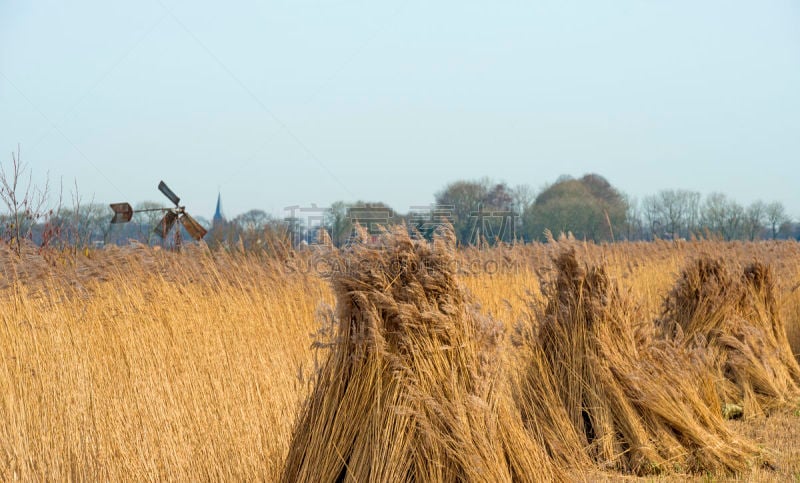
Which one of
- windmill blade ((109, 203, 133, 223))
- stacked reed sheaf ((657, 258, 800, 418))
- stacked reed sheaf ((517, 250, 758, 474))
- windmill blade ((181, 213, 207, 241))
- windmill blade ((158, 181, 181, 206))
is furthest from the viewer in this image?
windmill blade ((158, 181, 181, 206))

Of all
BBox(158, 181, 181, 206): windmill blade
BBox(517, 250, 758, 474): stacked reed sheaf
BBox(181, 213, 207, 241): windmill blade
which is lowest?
BBox(517, 250, 758, 474): stacked reed sheaf

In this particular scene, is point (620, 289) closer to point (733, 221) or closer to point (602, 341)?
point (602, 341)

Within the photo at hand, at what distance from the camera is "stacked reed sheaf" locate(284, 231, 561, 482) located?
10.5ft

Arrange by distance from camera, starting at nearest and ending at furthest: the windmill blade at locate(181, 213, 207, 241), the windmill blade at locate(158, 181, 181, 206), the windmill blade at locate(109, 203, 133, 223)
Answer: the windmill blade at locate(109, 203, 133, 223) → the windmill blade at locate(181, 213, 207, 241) → the windmill blade at locate(158, 181, 181, 206)

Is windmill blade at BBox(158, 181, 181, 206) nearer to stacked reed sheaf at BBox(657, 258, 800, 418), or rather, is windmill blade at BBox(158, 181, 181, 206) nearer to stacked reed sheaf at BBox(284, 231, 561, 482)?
stacked reed sheaf at BBox(657, 258, 800, 418)

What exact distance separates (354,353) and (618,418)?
9.16 ft

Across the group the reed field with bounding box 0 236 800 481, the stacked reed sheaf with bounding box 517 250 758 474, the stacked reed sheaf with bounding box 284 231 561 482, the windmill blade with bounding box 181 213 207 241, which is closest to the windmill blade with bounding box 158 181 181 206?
the windmill blade with bounding box 181 213 207 241

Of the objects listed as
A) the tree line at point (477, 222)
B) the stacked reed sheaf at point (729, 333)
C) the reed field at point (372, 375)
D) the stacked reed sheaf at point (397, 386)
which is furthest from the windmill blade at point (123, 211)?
the stacked reed sheaf at point (397, 386)

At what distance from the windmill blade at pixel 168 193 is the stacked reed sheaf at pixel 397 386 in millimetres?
17866

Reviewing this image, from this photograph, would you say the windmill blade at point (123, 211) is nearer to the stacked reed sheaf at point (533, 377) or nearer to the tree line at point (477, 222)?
the tree line at point (477, 222)

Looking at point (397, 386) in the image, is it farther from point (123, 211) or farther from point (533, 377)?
point (123, 211)

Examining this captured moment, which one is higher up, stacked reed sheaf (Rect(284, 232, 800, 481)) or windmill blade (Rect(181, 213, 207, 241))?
windmill blade (Rect(181, 213, 207, 241))

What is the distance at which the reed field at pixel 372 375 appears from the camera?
3266mm

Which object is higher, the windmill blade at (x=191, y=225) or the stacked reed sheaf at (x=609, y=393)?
the windmill blade at (x=191, y=225)
